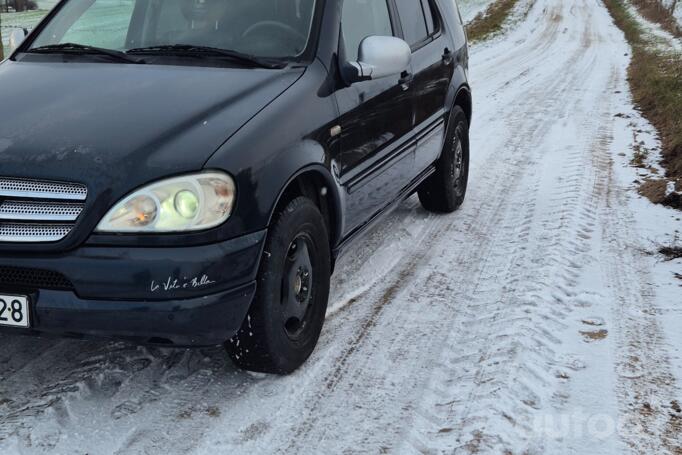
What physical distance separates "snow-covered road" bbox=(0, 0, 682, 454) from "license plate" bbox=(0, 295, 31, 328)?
41 centimetres

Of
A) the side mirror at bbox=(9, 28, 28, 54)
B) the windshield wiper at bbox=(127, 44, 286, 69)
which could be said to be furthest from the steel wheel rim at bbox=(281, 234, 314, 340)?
the side mirror at bbox=(9, 28, 28, 54)

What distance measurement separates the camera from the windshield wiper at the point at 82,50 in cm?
358

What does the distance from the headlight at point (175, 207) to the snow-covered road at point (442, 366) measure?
0.77m

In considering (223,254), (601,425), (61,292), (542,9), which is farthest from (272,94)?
(542,9)

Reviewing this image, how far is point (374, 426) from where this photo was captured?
2.88m

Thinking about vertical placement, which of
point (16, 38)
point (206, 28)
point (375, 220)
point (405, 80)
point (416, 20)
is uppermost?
point (16, 38)

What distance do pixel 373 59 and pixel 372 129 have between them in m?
Answer: 0.49

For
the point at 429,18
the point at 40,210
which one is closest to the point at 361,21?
the point at 429,18

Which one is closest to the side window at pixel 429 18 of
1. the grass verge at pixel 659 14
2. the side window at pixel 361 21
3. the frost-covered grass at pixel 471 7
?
the side window at pixel 361 21

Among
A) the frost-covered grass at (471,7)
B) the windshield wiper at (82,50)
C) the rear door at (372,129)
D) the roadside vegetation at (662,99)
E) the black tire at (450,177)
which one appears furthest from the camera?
the frost-covered grass at (471,7)

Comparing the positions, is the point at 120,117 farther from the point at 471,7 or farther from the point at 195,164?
the point at 471,7

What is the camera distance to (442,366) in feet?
11.1

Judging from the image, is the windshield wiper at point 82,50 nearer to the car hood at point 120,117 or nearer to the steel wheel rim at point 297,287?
the car hood at point 120,117

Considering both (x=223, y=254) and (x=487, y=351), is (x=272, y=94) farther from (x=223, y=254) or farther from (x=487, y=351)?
(x=487, y=351)
